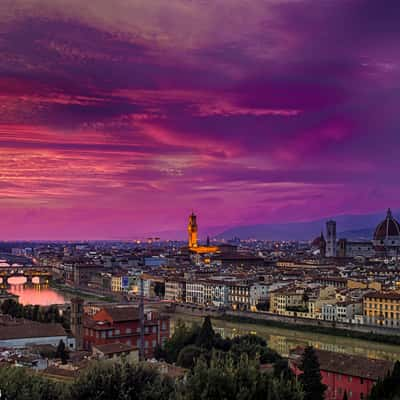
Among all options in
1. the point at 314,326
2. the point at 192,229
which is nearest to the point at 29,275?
the point at 192,229

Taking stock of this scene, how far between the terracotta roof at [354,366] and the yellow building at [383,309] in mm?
9368

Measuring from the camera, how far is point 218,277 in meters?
35.1

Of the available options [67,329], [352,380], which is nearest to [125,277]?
[67,329]

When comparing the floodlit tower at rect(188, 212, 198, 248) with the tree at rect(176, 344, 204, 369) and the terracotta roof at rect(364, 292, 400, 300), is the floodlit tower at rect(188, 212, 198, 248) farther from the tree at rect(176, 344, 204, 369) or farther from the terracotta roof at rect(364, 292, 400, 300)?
the tree at rect(176, 344, 204, 369)

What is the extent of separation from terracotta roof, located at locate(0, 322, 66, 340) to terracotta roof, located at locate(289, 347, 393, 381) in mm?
4581

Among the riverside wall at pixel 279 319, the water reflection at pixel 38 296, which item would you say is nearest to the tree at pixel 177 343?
the riverside wall at pixel 279 319

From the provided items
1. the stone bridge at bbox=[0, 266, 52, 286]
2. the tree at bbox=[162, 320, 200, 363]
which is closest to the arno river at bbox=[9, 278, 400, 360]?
the tree at bbox=[162, 320, 200, 363]

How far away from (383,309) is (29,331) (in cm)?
1173

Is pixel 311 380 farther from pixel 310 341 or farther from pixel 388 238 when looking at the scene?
pixel 388 238

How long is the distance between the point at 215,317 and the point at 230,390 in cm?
1973

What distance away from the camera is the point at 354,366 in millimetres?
11312

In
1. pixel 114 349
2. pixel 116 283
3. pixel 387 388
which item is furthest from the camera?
pixel 116 283

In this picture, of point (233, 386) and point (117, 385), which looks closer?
point (233, 386)

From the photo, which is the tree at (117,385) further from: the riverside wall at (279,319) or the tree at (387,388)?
the riverside wall at (279,319)
